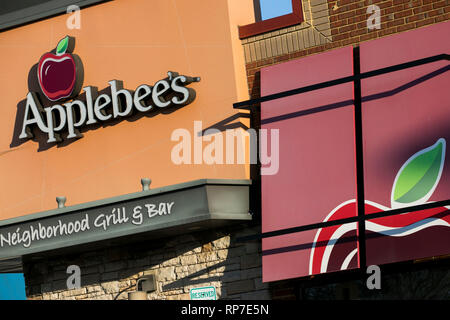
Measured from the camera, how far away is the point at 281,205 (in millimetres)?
13406

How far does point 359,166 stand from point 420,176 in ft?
3.32

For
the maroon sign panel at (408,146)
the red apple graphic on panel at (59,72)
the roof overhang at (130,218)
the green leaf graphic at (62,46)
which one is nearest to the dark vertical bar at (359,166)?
the maroon sign panel at (408,146)

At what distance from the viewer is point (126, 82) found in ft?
50.2

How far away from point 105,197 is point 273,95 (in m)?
3.51

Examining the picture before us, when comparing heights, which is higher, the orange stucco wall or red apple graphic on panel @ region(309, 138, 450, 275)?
the orange stucco wall

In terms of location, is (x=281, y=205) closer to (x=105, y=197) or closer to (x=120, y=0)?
(x=105, y=197)

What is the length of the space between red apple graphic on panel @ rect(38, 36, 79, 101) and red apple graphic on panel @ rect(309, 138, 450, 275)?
5585mm

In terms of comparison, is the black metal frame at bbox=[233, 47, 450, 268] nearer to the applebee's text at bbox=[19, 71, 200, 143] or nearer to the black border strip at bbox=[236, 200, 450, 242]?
the black border strip at bbox=[236, 200, 450, 242]

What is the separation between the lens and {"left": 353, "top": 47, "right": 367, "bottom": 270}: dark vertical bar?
12578mm

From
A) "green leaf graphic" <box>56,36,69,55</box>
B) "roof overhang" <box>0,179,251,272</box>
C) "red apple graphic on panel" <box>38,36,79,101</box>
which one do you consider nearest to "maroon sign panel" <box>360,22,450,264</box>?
"roof overhang" <box>0,179,251,272</box>

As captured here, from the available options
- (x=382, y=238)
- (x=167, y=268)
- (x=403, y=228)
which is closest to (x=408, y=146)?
(x=403, y=228)

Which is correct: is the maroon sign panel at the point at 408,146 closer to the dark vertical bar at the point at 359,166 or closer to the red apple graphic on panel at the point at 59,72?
the dark vertical bar at the point at 359,166
